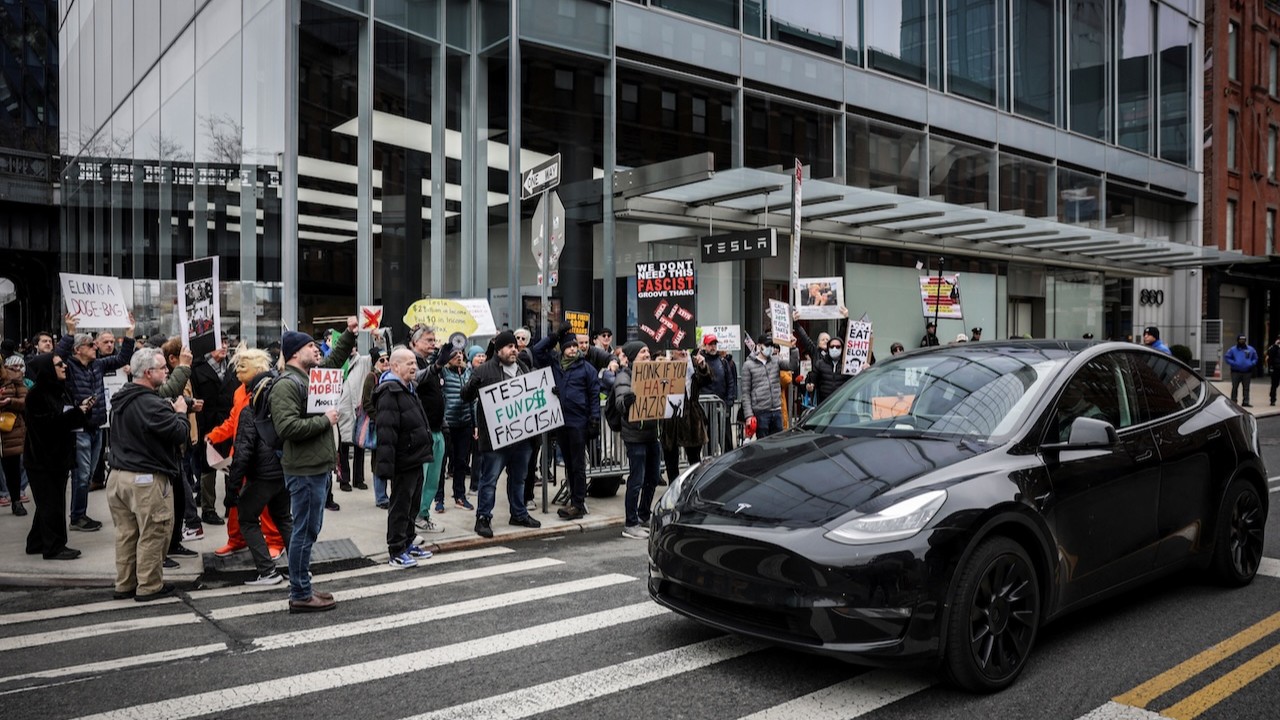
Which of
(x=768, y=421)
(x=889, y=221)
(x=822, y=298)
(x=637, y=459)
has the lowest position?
(x=637, y=459)

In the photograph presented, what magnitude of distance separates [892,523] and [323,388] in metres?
4.87

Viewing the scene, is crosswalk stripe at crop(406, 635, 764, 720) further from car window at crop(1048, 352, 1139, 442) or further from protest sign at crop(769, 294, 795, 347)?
protest sign at crop(769, 294, 795, 347)

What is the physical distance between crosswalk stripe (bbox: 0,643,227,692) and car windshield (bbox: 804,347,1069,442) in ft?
13.2

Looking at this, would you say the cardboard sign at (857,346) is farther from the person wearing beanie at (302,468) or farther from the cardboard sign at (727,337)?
the person wearing beanie at (302,468)

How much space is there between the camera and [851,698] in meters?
4.14

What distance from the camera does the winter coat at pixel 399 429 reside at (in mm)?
7008

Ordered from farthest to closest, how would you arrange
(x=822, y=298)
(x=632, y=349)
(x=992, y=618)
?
(x=822, y=298)
(x=632, y=349)
(x=992, y=618)

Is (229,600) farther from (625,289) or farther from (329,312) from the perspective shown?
(625,289)

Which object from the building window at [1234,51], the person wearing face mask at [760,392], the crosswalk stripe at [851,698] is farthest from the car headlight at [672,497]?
the building window at [1234,51]

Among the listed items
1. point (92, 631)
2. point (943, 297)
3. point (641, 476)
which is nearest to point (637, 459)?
point (641, 476)

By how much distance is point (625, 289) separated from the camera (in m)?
18.1

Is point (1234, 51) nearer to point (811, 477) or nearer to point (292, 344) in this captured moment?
point (811, 477)

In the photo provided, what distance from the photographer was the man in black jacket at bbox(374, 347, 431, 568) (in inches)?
276

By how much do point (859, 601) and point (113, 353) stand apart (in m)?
9.20
